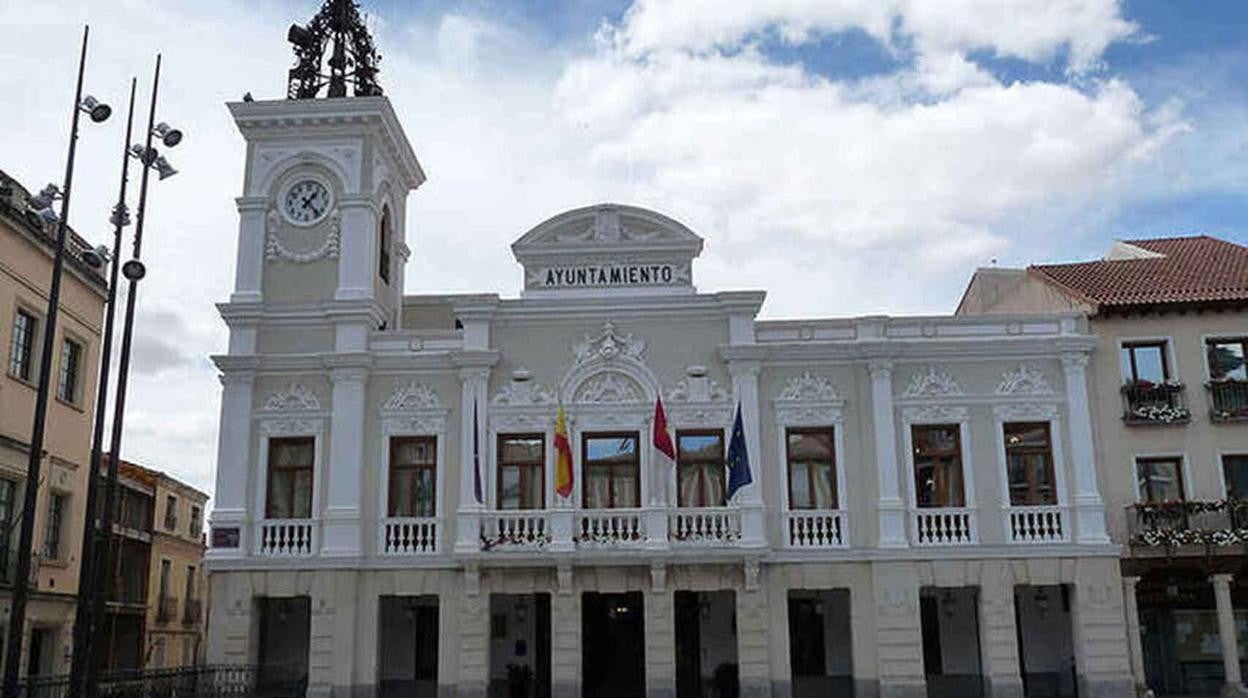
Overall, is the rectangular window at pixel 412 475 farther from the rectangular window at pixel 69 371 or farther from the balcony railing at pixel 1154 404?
the balcony railing at pixel 1154 404

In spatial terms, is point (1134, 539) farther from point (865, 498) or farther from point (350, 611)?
point (350, 611)

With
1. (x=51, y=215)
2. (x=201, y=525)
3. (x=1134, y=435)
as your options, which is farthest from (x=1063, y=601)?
(x=201, y=525)

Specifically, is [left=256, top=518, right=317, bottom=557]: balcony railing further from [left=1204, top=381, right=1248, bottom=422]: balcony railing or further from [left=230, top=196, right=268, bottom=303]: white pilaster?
[left=1204, top=381, right=1248, bottom=422]: balcony railing

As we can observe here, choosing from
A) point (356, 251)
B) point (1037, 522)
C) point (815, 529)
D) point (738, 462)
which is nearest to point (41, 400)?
point (356, 251)

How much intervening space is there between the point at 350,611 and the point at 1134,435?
15.7 meters

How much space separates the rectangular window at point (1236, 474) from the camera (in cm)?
2364

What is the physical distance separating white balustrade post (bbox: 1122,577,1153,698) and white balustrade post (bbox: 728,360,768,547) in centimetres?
707

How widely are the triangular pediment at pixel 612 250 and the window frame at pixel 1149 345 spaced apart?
8.82m

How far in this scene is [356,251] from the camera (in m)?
24.6

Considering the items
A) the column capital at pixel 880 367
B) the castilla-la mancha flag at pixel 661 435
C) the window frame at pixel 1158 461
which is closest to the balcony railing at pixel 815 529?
the castilla-la mancha flag at pixel 661 435

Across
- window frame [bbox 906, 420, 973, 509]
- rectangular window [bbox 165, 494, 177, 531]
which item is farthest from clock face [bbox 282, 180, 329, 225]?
rectangular window [bbox 165, 494, 177, 531]

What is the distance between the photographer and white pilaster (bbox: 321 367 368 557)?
75.6 ft

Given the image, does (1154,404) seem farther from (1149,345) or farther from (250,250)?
(250,250)

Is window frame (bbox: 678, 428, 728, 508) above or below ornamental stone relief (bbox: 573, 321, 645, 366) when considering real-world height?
below
